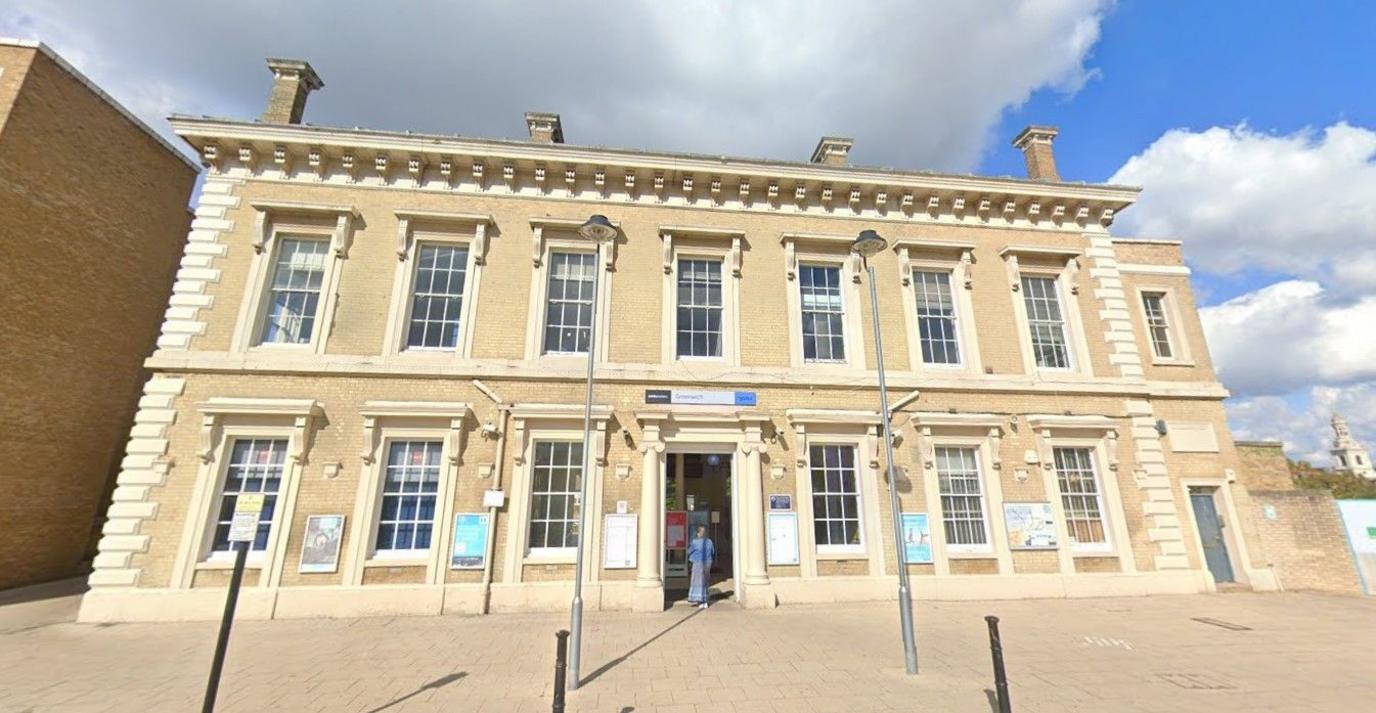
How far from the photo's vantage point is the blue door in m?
11.8

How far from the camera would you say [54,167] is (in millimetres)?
11555

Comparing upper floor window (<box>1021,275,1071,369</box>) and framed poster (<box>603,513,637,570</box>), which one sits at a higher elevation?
upper floor window (<box>1021,275,1071,369</box>)

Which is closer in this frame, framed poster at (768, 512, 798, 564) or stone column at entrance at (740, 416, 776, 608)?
stone column at entrance at (740, 416, 776, 608)

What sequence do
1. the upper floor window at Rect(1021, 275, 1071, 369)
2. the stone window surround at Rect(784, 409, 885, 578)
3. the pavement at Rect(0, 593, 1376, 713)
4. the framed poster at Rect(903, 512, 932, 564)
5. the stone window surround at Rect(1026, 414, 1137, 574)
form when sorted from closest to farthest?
the pavement at Rect(0, 593, 1376, 713)
the stone window surround at Rect(784, 409, 885, 578)
the framed poster at Rect(903, 512, 932, 564)
the stone window surround at Rect(1026, 414, 1137, 574)
the upper floor window at Rect(1021, 275, 1071, 369)

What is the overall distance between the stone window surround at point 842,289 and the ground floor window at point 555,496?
17.2 ft

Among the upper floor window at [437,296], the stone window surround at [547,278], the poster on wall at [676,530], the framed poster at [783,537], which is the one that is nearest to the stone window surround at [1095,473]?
the framed poster at [783,537]

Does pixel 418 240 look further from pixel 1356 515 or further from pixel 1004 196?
pixel 1356 515

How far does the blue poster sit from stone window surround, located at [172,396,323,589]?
3.02 metres

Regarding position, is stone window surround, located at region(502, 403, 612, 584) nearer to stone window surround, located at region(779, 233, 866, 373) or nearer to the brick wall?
stone window surround, located at region(779, 233, 866, 373)

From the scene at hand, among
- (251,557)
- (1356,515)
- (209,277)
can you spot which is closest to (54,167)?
(209,277)

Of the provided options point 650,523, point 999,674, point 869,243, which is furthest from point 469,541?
point 869,243

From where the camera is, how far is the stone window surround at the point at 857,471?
10352mm

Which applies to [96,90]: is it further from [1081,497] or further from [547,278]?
[1081,497]

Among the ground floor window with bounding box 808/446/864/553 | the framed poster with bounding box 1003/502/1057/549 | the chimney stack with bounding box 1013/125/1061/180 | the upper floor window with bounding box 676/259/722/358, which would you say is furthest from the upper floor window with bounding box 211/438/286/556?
the chimney stack with bounding box 1013/125/1061/180
